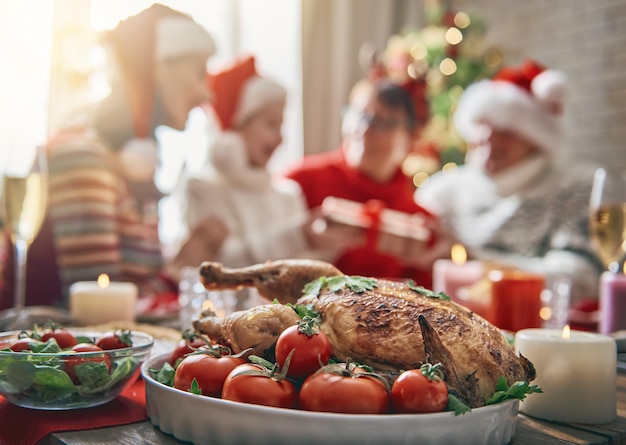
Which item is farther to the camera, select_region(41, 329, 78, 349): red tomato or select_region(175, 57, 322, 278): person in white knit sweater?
select_region(175, 57, 322, 278): person in white knit sweater

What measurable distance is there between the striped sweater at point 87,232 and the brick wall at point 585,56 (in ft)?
9.02

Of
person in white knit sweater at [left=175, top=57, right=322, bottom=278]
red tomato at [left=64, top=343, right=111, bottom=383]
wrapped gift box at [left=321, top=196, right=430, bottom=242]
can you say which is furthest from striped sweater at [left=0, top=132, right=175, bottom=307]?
red tomato at [left=64, top=343, right=111, bottom=383]

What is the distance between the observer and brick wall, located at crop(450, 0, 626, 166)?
3.68 meters

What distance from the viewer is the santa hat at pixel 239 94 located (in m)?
2.77

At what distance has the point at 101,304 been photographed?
4.23 feet

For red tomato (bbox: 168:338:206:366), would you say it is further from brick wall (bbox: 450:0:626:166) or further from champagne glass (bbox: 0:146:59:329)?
brick wall (bbox: 450:0:626:166)

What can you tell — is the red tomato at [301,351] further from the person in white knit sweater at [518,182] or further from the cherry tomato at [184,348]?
the person in white knit sweater at [518,182]

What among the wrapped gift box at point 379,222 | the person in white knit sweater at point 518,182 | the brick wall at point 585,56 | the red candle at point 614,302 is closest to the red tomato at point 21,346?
the red candle at point 614,302

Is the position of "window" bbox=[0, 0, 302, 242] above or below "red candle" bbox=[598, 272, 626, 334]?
above

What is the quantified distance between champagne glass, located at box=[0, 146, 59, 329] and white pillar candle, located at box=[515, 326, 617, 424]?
91 centimetres

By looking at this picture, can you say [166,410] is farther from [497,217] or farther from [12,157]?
[497,217]

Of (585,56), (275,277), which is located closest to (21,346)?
(275,277)

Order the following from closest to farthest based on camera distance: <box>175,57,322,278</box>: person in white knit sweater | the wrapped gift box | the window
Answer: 1. the wrapped gift box
2. <box>175,57,322,278</box>: person in white knit sweater
3. the window

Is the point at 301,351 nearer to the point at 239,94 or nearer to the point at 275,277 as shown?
the point at 275,277
